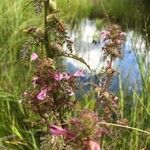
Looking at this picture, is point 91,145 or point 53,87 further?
point 53,87

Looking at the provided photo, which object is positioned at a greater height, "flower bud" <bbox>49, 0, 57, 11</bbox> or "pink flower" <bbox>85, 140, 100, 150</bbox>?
"flower bud" <bbox>49, 0, 57, 11</bbox>

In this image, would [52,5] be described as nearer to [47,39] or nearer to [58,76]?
[47,39]

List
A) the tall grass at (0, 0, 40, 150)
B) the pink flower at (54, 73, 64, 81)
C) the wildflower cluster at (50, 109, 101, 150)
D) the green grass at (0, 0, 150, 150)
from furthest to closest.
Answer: the tall grass at (0, 0, 40, 150)
the green grass at (0, 0, 150, 150)
the pink flower at (54, 73, 64, 81)
the wildflower cluster at (50, 109, 101, 150)

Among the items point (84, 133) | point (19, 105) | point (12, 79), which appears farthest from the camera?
point (12, 79)

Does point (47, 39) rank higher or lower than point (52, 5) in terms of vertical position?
lower

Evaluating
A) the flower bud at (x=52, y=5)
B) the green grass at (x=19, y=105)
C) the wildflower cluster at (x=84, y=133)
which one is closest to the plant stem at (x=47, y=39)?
the flower bud at (x=52, y=5)

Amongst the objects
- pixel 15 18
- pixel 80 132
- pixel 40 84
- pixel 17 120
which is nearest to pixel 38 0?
pixel 40 84

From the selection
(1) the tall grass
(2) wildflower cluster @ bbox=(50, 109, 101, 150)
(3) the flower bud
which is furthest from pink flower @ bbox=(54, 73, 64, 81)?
(2) wildflower cluster @ bbox=(50, 109, 101, 150)

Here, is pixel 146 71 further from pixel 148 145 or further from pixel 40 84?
pixel 40 84

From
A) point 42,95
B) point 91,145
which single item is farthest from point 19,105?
point 91,145

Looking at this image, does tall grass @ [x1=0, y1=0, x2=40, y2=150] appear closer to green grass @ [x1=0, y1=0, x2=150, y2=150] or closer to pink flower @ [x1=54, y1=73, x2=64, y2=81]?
green grass @ [x1=0, y1=0, x2=150, y2=150]

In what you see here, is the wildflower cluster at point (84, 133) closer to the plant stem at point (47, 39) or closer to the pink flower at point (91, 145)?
the pink flower at point (91, 145)
